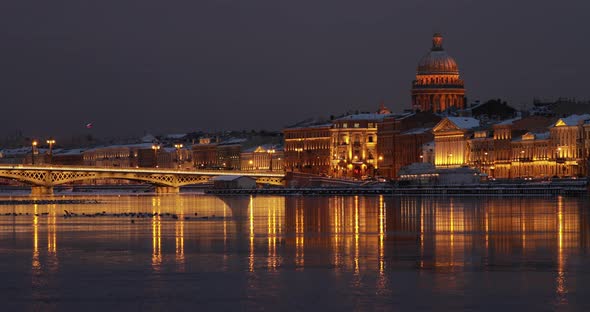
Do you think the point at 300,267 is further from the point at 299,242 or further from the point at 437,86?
the point at 437,86

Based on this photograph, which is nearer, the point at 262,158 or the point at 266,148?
the point at 262,158

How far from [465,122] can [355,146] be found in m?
23.2

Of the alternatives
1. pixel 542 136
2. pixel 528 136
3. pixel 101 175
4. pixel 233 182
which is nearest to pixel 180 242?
pixel 101 175

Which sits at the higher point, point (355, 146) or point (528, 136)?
point (355, 146)

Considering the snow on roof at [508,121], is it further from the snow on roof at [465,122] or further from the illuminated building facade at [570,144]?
the illuminated building facade at [570,144]

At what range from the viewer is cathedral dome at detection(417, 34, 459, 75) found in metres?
181

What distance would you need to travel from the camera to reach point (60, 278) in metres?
29.5

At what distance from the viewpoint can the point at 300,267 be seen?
103 feet

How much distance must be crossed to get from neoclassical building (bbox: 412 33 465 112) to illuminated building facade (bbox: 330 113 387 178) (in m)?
9.71

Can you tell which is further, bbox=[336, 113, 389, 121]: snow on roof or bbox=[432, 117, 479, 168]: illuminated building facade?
bbox=[336, 113, 389, 121]: snow on roof

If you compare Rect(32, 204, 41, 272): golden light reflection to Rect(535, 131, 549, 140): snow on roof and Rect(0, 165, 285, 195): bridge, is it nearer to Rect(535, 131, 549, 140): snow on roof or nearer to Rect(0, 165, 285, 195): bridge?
Rect(0, 165, 285, 195): bridge

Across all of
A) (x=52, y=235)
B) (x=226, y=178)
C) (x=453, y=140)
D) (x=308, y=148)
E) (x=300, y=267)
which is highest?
(x=308, y=148)

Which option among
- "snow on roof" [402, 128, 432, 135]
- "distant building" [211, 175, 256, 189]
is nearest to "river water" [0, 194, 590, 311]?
"distant building" [211, 175, 256, 189]

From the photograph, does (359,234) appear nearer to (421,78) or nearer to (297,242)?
(297,242)
